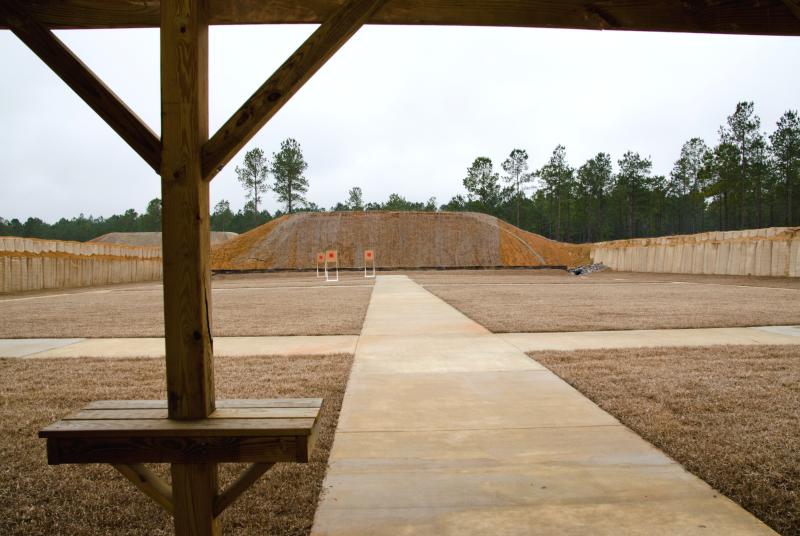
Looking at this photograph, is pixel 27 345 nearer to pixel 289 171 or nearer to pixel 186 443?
pixel 186 443

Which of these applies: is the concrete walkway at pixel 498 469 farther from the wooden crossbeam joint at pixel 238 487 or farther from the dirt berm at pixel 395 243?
the dirt berm at pixel 395 243

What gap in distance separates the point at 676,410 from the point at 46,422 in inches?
206

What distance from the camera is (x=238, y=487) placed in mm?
2350

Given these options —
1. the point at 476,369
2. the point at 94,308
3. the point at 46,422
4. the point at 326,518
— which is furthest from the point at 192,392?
the point at 94,308

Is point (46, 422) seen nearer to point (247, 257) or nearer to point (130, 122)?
point (130, 122)

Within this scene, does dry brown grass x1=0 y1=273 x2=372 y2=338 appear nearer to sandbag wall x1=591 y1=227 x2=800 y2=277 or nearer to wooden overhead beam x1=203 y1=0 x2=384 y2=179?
wooden overhead beam x1=203 y1=0 x2=384 y2=179

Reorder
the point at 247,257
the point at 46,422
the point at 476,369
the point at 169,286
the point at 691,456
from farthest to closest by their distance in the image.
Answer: the point at 247,257 < the point at 476,369 < the point at 46,422 < the point at 691,456 < the point at 169,286

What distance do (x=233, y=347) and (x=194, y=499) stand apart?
5.81 m

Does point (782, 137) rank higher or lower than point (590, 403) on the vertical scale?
higher

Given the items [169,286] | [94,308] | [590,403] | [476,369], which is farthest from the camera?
[94,308]

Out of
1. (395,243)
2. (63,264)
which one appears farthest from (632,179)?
(63,264)

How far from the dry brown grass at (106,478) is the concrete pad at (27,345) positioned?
208 cm

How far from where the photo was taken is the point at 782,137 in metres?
57.6

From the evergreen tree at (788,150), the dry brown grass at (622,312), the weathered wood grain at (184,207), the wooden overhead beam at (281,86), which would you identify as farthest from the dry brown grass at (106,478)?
the evergreen tree at (788,150)
